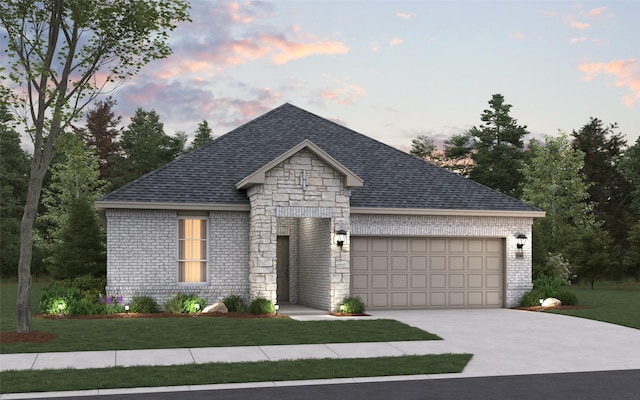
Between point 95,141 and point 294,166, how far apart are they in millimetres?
52487

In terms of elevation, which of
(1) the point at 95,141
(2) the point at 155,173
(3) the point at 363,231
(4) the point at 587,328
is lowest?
(4) the point at 587,328

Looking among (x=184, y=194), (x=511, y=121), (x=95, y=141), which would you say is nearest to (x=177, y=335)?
(x=184, y=194)

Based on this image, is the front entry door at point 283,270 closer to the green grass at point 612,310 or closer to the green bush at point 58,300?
the green bush at point 58,300

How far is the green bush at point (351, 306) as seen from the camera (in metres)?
21.2

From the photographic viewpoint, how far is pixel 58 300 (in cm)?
2075

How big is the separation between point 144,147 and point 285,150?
4156cm

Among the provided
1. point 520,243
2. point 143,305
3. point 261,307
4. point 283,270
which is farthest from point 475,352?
point 283,270

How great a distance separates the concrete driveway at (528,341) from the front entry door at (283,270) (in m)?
4.74

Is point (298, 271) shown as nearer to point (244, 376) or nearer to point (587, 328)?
point (587, 328)

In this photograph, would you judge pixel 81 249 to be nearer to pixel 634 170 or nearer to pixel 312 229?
pixel 312 229

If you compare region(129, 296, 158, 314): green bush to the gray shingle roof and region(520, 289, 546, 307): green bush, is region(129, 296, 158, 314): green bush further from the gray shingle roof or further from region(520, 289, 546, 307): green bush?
region(520, 289, 546, 307): green bush

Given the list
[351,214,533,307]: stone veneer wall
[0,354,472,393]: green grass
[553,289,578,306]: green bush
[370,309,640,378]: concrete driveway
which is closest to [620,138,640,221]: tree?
[553,289,578,306]: green bush

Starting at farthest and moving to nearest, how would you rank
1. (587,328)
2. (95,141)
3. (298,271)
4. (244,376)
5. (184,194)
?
(95,141)
(298,271)
(184,194)
(587,328)
(244,376)

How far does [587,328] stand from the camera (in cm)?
1809
